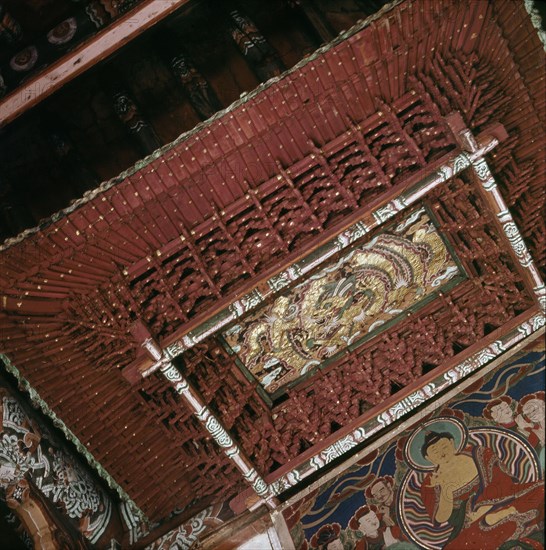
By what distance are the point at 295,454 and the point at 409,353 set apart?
0.95 meters

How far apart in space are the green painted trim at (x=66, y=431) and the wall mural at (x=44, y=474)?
134 mm

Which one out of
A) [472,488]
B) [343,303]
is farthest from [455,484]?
[343,303]

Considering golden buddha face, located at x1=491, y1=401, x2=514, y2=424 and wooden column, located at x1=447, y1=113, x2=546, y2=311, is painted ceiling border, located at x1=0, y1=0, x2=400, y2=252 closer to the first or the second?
wooden column, located at x1=447, y1=113, x2=546, y2=311

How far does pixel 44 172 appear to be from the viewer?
504 centimetres

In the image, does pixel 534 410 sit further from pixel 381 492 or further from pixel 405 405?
pixel 381 492

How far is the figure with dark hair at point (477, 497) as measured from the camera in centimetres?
422

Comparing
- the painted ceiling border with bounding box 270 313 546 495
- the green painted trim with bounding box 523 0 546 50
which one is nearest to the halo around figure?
the painted ceiling border with bounding box 270 313 546 495

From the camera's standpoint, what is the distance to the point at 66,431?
14.2ft

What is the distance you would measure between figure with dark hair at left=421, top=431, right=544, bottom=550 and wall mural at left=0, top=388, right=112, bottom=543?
2.10 m

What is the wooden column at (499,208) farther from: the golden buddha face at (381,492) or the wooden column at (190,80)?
the wooden column at (190,80)

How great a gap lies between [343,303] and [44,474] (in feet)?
6.88

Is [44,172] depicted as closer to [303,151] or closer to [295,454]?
[303,151]

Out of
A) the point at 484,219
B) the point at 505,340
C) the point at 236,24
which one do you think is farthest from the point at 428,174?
the point at 236,24

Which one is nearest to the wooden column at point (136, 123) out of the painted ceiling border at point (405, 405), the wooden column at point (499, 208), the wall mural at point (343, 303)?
the wall mural at point (343, 303)
